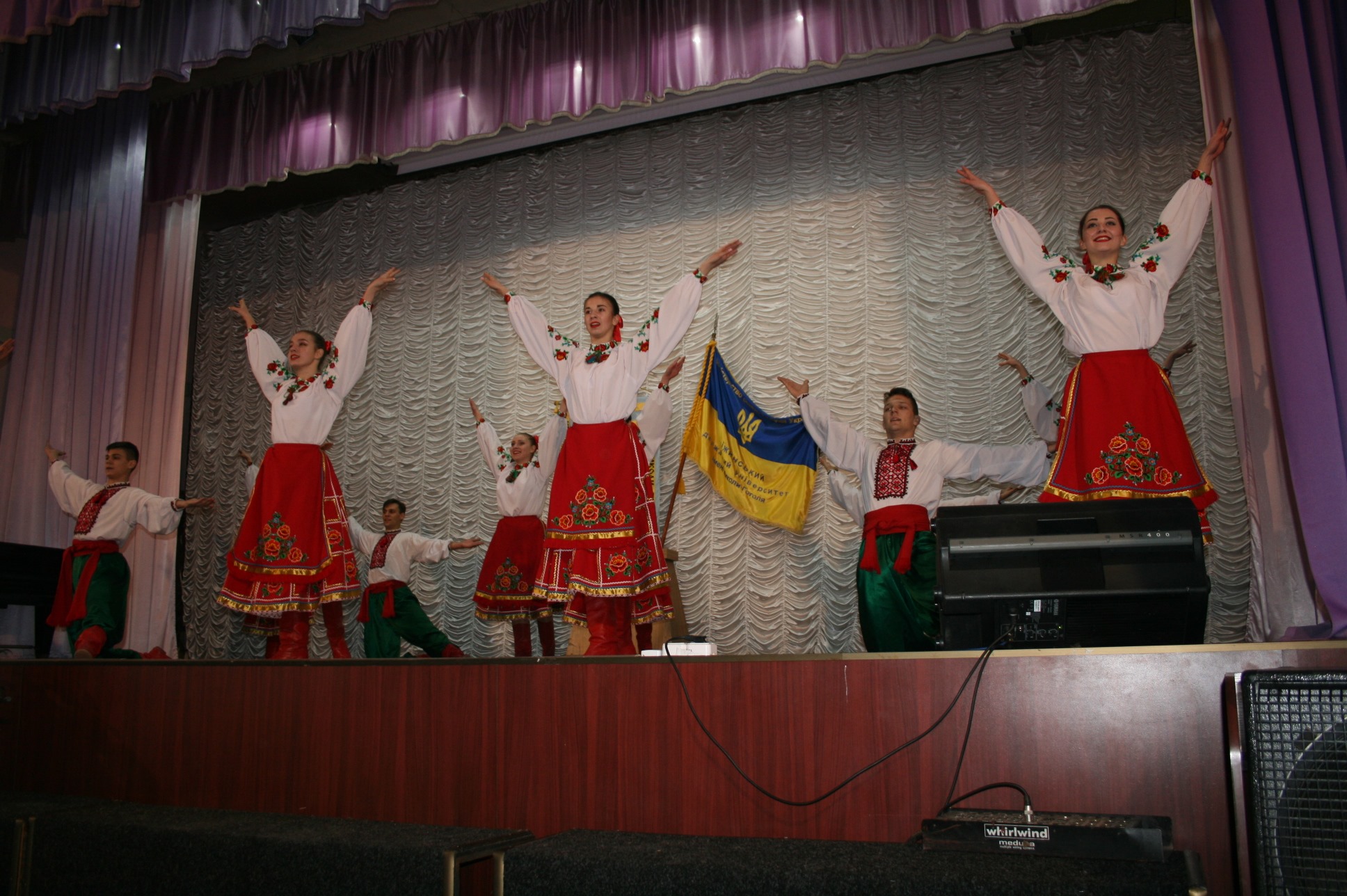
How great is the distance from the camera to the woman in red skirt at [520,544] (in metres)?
5.11

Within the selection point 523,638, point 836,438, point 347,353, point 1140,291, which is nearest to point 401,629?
point 523,638

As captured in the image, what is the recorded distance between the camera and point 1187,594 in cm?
202

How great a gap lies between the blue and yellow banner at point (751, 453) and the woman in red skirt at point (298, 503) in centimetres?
167

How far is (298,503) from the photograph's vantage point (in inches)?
163

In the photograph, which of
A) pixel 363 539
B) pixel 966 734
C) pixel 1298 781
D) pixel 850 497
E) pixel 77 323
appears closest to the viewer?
pixel 1298 781

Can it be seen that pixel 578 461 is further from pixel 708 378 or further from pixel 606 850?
pixel 606 850

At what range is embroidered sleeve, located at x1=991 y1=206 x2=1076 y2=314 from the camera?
11.9 ft

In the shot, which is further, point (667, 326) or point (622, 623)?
point (667, 326)

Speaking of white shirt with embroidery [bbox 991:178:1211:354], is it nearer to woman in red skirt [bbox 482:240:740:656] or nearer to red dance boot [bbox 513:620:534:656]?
woman in red skirt [bbox 482:240:740:656]

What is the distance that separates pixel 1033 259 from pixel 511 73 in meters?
2.43

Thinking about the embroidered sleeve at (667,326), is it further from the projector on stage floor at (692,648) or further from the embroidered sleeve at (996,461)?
the projector on stage floor at (692,648)

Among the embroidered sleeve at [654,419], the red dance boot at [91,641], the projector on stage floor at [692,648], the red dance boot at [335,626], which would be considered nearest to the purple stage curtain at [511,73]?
the embroidered sleeve at [654,419]

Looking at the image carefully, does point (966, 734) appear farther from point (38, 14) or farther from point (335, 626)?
point (38, 14)

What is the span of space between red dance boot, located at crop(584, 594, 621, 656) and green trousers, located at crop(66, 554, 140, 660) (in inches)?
89.4
